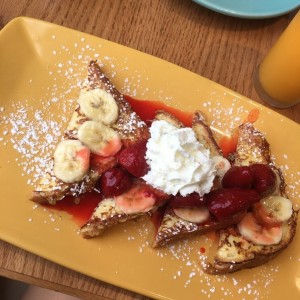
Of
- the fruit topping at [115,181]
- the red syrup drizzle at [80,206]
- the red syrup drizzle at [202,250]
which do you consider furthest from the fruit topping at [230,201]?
the red syrup drizzle at [80,206]

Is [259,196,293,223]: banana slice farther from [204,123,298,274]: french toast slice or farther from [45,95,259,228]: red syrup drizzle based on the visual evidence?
[45,95,259,228]: red syrup drizzle

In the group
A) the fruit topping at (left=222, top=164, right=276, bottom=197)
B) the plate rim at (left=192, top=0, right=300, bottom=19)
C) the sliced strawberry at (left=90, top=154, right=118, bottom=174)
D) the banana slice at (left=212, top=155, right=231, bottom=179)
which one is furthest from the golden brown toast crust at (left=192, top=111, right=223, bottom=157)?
the plate rim at (left=192, top=0, right=300, bottom=19)

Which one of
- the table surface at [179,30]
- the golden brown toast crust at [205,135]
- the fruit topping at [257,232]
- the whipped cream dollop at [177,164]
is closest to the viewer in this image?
the whipped cream dollop at [177,164]

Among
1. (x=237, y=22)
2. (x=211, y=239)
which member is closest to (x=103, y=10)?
(x=237, y=22)

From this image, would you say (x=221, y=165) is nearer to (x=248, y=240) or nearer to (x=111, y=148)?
(x=248, y=240)

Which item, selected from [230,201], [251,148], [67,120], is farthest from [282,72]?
[67,120]

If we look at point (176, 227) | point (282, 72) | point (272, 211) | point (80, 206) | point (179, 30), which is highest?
point (282, 72)

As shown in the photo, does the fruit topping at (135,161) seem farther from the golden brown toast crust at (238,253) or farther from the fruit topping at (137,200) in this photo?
the golden brown toast crust at (238,253)
